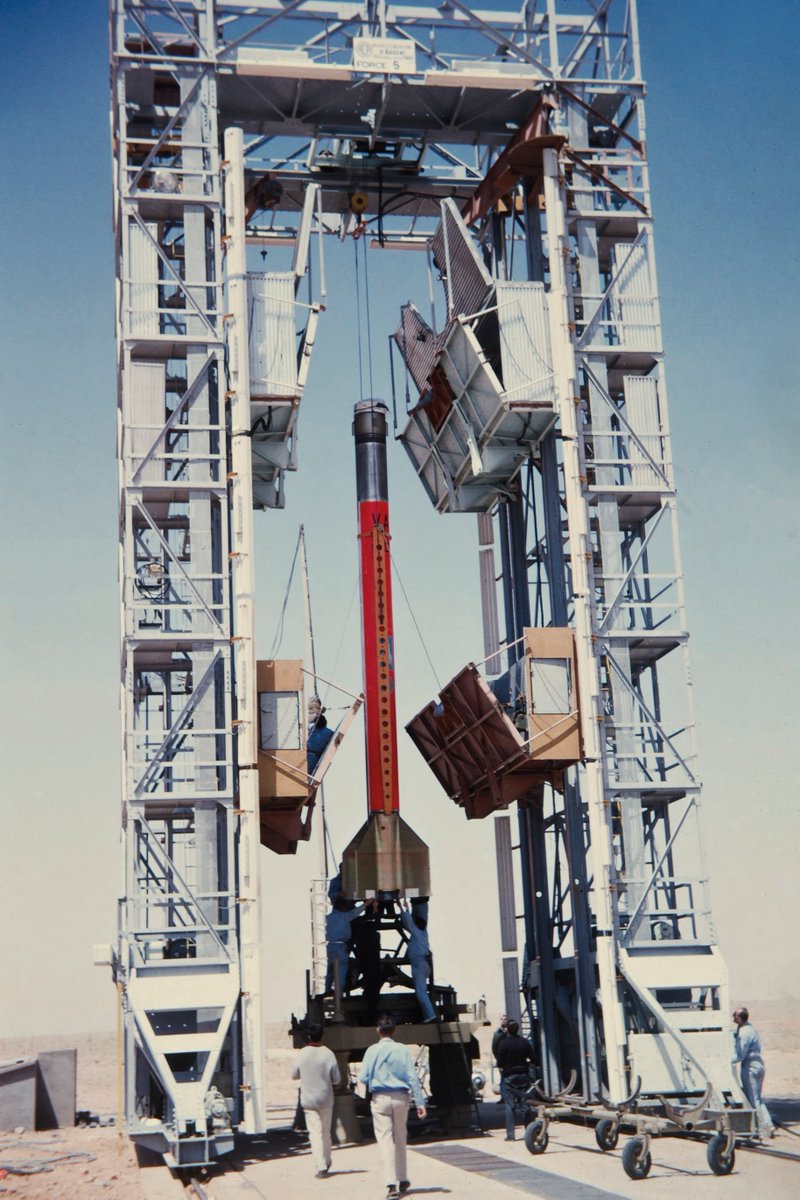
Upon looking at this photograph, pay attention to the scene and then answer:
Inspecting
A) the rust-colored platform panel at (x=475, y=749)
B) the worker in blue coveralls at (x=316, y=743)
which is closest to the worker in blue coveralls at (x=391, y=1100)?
the rust-colored platform panel at (x=475, y=749)

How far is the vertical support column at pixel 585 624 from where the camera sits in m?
24.4

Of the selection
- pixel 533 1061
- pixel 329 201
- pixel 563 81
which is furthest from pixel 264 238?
pixel 533 1061

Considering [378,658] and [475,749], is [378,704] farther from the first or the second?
[475,749]

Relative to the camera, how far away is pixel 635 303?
28219 mm

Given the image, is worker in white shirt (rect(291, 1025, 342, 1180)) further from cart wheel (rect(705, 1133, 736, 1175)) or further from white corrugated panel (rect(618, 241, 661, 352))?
white corrugated panel (rect(618, 241, 661, 352))

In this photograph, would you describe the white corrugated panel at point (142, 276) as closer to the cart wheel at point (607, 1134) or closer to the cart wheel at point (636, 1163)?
the cart wheel at point (607, 1134)

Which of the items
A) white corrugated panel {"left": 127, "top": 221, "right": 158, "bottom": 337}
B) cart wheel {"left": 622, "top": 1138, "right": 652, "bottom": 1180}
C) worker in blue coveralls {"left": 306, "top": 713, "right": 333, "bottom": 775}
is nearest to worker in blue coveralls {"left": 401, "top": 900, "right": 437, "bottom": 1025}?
worker in blue coveralls {"left": 306, "top": 713, "right": 333, "bottom": 775}

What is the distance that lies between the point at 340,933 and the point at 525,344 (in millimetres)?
11716

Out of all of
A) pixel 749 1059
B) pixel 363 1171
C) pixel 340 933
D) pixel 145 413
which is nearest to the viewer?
pixel 363 1171

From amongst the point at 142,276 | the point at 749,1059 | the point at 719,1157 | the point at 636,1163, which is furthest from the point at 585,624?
the point at 636,1163

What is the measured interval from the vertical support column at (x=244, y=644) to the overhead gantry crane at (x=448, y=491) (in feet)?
0.17

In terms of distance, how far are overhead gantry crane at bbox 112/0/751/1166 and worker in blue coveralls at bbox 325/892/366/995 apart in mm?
1788

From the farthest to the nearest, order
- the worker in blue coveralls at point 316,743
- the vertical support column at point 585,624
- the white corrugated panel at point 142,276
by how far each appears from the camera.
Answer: the worker in blue coveralls at point 316,743 → the white corrugated panel at point 142,276 → the vertical support column at point 585,624

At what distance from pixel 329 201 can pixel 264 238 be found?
2.06 m
